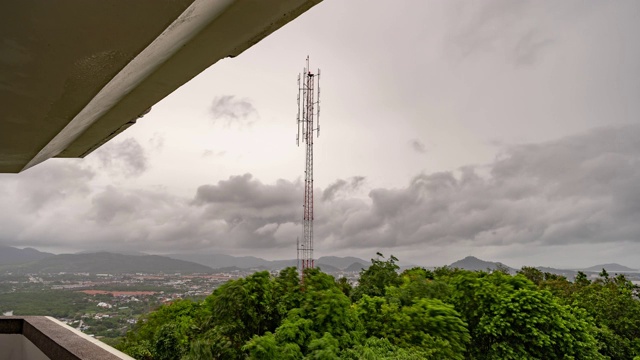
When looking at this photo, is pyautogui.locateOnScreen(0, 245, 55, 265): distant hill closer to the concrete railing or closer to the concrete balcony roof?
the concrete railing

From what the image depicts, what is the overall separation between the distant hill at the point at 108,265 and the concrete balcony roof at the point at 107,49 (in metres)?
113

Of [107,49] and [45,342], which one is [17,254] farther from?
[107,49]

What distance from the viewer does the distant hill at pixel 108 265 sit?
110 meters

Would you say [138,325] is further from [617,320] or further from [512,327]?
[617,320]

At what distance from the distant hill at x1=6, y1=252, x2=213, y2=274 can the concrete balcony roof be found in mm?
112876

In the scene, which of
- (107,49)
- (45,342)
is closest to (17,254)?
(45,342)

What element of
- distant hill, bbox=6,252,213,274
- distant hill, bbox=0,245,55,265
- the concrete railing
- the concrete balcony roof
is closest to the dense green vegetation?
the concrete railing

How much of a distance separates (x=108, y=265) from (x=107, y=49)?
13965cm

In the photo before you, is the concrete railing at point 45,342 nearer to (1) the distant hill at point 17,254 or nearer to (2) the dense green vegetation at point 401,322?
(2) the dense green vegetation at point 401,322

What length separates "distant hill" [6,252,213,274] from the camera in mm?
110375

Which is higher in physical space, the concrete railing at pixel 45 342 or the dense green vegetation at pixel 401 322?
the concrete railing at pixel 45 342

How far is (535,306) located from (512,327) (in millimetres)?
1294

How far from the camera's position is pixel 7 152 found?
206 centimetres

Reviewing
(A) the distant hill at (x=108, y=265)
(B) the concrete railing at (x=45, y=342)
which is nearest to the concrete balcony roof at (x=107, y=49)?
(B) the concrete railing at (x=45, y=342)
